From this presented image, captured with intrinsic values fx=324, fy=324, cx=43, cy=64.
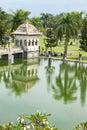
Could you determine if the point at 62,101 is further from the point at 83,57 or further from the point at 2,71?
the point at 83,57

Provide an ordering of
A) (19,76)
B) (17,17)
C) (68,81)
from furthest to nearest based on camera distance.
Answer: (17,17) < (19,76) < (68,81)

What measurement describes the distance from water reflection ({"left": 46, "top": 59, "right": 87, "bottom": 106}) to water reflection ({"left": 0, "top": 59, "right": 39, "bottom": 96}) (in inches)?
69.4

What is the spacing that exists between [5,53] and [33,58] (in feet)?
17.6

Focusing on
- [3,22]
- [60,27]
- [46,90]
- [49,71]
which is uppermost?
[3,22]

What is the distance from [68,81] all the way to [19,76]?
5265 millimetres

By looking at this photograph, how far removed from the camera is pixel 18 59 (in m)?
46.0

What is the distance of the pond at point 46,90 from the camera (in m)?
20.5

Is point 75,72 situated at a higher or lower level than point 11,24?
lower

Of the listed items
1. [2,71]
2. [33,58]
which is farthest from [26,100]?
[33,58]

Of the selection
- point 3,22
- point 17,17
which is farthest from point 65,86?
point 17,17

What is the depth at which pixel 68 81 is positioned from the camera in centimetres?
3219

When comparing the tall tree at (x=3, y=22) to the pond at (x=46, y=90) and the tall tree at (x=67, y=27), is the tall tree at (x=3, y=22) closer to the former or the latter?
the pond at (x=46, y=90)

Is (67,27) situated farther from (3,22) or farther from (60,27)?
(3,22)

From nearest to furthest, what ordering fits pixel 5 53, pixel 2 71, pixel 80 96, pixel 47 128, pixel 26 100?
pixel 47 128, pixel 26 100, pixel 80 96, pixel 2 71, pixel 5 53
